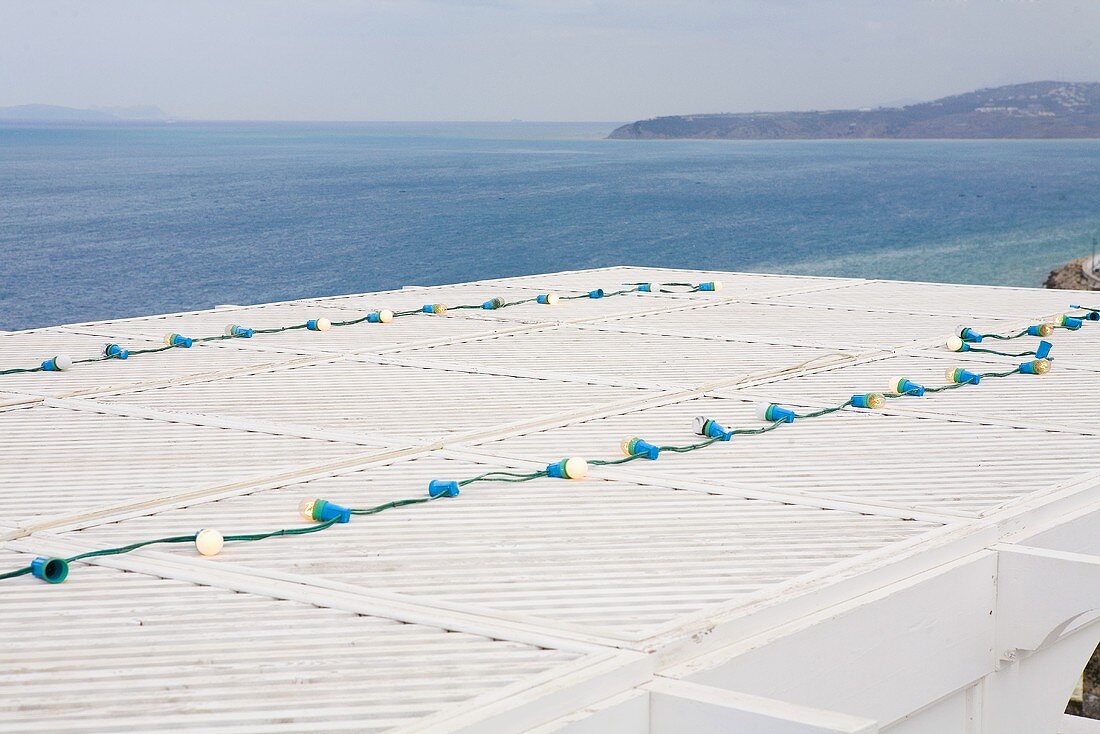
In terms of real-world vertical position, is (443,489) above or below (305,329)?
above

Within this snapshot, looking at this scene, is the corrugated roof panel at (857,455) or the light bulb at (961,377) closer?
the corrugated roof panel at (857,455)

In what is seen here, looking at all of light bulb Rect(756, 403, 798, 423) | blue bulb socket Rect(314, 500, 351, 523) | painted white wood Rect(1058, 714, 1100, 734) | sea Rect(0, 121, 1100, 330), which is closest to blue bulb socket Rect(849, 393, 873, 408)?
light bulb Rect(756, 403, 798, 423)

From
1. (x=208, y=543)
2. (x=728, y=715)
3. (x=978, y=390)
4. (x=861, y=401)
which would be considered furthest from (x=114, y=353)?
(x=728, y=715)

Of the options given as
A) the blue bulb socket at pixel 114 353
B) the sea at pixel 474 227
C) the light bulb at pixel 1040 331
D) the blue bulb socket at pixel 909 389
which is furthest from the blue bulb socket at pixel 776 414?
the sea at pixel 474 227

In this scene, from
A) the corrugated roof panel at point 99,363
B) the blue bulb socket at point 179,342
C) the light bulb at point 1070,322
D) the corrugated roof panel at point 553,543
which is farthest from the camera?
the light bulb at point 1070,322

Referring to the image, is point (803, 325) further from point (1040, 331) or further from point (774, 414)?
point (774, 414)

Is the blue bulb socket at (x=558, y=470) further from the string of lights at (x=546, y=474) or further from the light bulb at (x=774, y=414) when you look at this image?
the light bulb at (x=774, y=414)

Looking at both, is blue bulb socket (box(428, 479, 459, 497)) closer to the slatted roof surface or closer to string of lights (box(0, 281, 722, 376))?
the slatted roof surface
